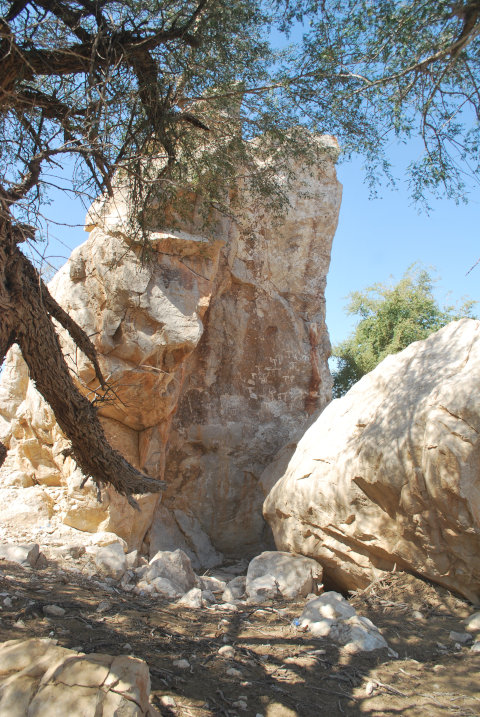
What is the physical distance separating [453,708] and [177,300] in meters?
6.64

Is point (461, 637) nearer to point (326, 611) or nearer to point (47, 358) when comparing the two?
point (326, 611)

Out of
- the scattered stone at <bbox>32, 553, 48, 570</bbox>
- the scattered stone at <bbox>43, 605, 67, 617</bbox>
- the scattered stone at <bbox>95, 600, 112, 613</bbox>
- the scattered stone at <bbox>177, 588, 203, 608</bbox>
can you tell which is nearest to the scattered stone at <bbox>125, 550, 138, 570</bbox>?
the scattered stone at <bbox>32, 553, 48, 570</bbox>

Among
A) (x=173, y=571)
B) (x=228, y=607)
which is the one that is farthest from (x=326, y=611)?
(x=173, y=571)

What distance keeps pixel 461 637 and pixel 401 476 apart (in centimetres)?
162

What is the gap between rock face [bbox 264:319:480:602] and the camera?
564 centimetres

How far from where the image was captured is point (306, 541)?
7.70 meters

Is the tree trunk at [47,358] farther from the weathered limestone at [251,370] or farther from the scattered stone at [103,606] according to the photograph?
the weathered limestone at [251,370]

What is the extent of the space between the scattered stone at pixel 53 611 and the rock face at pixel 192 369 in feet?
9.80

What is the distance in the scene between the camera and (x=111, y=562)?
713cm

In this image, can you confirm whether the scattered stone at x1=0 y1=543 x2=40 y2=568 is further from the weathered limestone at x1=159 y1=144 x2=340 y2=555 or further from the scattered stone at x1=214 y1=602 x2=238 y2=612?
the weathered limestone at x1=159 y1=144 x2=340 y2=555

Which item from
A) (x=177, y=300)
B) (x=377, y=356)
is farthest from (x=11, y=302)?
(x=377, y=356)

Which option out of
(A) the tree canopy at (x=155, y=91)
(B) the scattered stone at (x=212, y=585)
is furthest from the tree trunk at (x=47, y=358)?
(B) the scattered stone at (x=212, y=585)

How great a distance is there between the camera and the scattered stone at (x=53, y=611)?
469cm

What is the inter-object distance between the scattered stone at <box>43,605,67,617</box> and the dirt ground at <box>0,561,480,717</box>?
0.24ft
